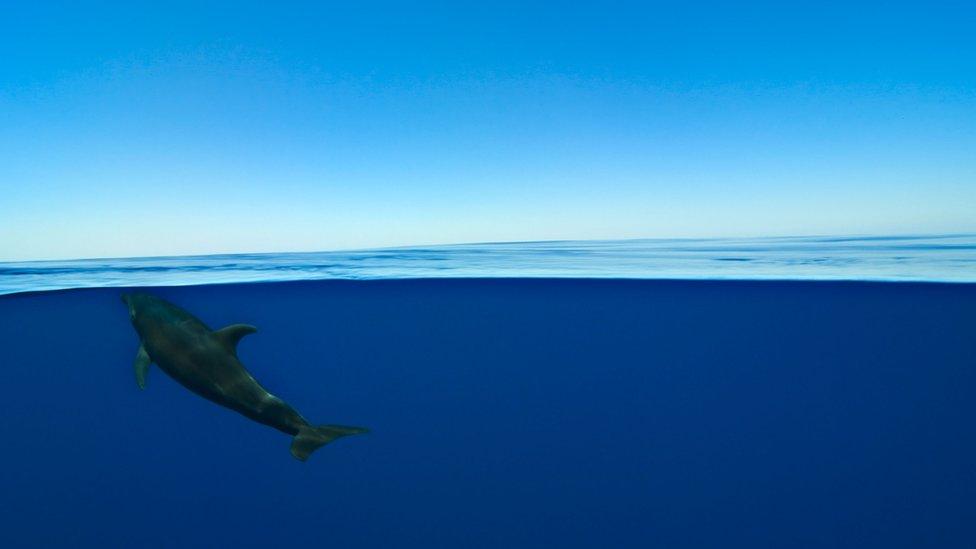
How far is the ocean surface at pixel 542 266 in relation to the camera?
1143 centimetres

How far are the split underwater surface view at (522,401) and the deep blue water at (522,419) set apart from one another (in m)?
0.05

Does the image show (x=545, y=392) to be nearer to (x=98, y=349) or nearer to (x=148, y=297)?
(x=148, y=297)

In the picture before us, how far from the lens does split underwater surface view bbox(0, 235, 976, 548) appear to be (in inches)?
309

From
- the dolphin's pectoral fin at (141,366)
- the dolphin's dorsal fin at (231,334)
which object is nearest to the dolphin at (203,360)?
the dolphin's dorsal fin at (231,334)

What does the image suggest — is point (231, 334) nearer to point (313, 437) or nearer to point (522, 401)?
point (313, 437)

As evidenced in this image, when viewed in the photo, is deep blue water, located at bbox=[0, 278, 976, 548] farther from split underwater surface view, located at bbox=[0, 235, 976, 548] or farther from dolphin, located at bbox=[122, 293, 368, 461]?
dolphin, located at bbox=[122, 293, 368, 461]

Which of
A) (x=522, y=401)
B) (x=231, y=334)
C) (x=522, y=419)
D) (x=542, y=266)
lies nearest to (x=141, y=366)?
(x=231, y=334)

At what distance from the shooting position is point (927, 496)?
825 centimetres

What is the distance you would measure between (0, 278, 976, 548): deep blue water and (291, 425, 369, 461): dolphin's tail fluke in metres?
5.33

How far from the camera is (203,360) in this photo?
96.9 inches

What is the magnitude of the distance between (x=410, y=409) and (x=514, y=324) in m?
5.59

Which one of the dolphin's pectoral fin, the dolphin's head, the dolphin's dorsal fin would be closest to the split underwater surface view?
the dolphin's pectoral fin

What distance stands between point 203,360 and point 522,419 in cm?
816

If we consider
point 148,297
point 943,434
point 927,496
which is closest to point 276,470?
point 148,297
